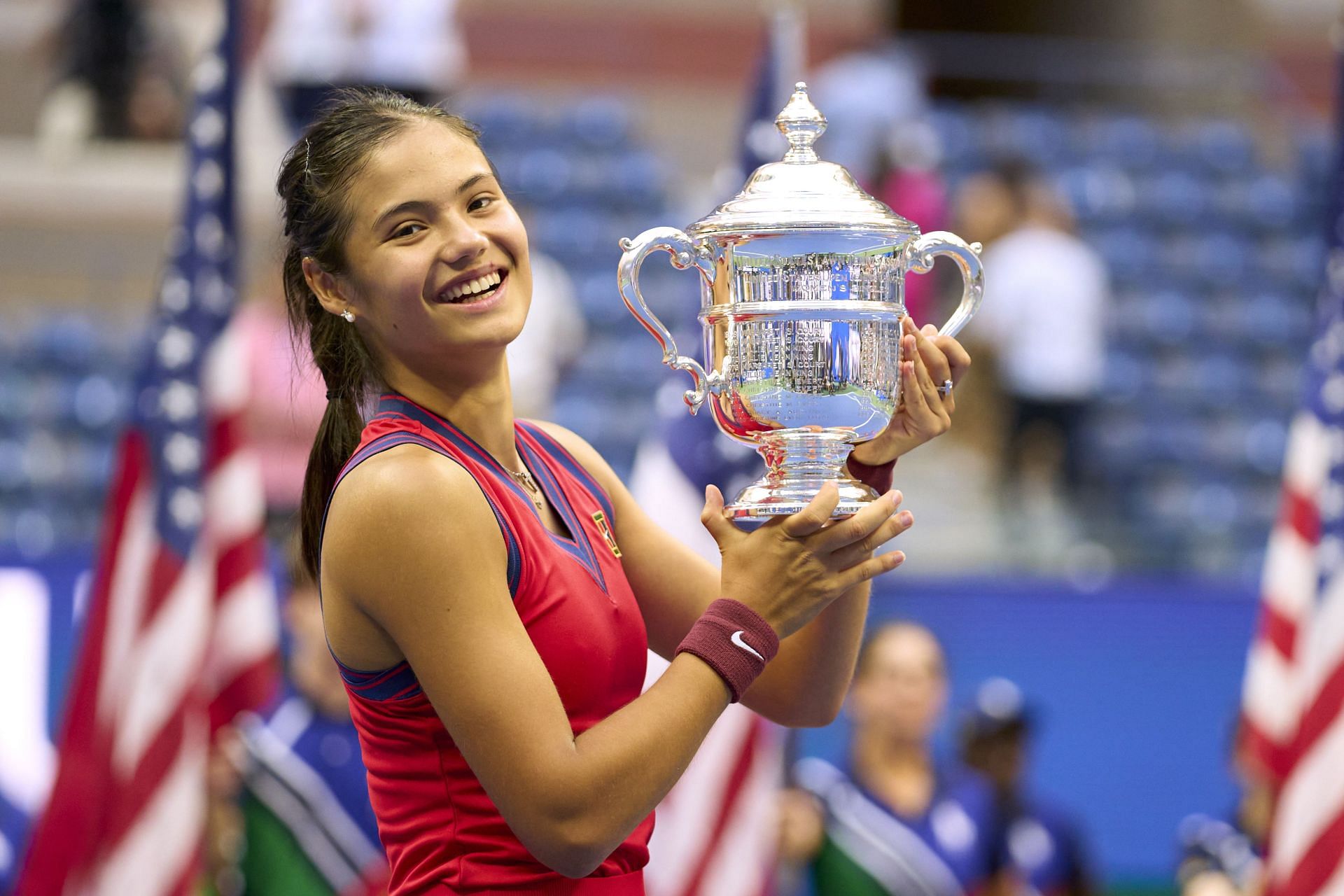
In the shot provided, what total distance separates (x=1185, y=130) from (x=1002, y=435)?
2.98 metres

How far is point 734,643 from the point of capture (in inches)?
59.6

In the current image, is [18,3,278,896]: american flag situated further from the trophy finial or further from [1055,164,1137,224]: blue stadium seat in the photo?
[1055,164,1137,224]: blue stadium seat

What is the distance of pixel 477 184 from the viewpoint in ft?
5.26

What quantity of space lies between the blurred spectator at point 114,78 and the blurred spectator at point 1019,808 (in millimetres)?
4940

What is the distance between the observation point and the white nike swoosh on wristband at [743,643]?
4.97 feet

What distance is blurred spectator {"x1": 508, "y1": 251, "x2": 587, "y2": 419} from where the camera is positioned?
19.0 ft

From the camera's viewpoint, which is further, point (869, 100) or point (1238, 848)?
point (869, 100)

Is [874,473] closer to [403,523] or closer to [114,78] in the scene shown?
[403,523]

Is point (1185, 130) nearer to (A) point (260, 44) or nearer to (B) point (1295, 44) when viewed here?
(B) point (1295, 44)

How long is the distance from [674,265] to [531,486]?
249mm

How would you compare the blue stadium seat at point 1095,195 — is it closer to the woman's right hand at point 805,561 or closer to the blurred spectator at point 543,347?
the blurred spectator at point 543,347

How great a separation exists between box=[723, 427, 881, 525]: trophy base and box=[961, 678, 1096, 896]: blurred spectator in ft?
8.81

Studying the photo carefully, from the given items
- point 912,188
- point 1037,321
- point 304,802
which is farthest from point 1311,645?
point 912,188

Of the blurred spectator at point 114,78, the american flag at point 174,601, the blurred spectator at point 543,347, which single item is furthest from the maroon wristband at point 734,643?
the blurred spectator at point 114,78
